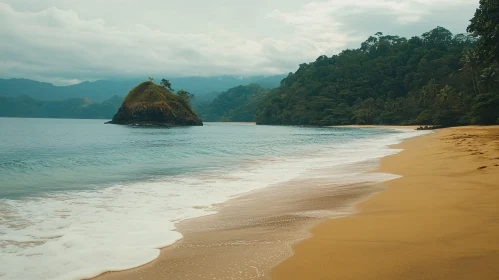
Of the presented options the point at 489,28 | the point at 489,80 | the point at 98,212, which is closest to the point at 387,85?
the point at 489,80

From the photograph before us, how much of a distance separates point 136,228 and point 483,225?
17.3 ft

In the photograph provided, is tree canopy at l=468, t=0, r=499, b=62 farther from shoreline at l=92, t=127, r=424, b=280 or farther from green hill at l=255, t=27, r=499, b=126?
green hill at l=255, t=27, r=499, b=126

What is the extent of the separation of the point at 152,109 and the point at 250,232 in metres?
116

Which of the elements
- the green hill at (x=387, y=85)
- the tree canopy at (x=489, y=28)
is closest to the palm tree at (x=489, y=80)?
the green hill at (x=387, y=85)

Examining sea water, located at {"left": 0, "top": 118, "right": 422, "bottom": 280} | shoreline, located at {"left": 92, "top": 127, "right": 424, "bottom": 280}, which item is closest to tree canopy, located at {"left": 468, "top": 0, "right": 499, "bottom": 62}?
sea water, located at {"left": 0, "top": 118, "right": 422, "bottom": 280}

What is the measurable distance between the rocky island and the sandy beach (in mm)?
113986

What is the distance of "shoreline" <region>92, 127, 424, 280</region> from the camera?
377cm

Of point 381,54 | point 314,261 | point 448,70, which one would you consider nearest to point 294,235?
point 314,261

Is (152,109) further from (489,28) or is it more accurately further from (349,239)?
(349,239)

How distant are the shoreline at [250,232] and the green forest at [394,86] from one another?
5568 cm

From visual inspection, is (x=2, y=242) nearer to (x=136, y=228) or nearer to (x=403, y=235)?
(x=136, y=228)

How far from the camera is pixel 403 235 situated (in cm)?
432

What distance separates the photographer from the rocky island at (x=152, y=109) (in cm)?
11650

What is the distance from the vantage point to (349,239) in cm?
440
